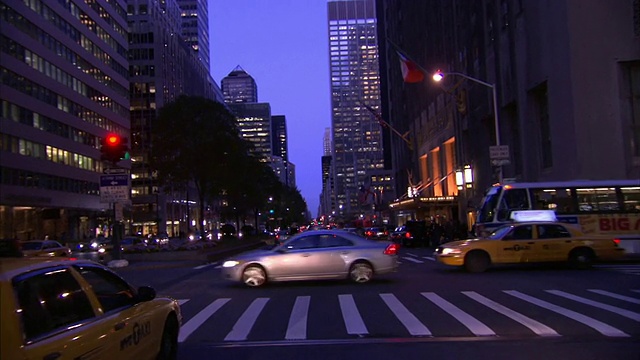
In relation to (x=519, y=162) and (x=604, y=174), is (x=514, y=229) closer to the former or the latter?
(x=604, y=174)

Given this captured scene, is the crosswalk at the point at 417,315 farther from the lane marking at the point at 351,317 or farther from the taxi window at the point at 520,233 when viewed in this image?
the taxi window at the point at 520,233

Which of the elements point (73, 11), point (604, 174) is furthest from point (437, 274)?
point (73, 11)

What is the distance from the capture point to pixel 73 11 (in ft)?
220

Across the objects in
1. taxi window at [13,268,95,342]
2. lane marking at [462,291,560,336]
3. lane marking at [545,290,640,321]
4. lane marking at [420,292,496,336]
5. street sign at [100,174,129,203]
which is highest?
street sign at [100,174,129,203]

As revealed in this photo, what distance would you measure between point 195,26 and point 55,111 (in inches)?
3895

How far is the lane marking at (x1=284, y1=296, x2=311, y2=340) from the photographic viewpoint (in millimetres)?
9309

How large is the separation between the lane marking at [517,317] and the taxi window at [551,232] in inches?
237

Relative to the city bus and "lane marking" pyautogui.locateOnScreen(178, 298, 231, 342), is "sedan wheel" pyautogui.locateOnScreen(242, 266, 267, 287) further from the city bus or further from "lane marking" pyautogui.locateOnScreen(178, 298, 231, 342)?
the city bus

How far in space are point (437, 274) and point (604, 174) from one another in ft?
52.7

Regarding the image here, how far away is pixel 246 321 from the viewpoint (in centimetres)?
1077

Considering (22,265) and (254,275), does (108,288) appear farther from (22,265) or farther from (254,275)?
(254,275)

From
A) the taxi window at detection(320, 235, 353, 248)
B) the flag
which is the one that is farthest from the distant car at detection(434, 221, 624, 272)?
the flag

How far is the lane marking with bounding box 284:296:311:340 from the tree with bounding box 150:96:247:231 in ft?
91.2

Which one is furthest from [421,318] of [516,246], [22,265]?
[516,246]
